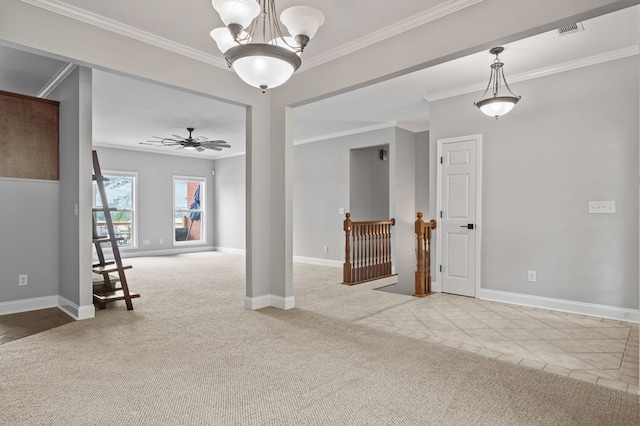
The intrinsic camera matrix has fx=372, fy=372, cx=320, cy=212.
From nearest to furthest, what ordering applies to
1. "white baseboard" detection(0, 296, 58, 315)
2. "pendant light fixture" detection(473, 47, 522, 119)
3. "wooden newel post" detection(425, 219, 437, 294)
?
"pendant light fixture" detection(473, 47, 522, 119) → "white baseboard" detection(0, 296, 58, 315) → "wooden newel post" detection(425, 219, 437, 294)

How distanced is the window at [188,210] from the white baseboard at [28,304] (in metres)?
5.73

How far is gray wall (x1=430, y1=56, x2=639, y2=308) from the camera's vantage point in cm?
382


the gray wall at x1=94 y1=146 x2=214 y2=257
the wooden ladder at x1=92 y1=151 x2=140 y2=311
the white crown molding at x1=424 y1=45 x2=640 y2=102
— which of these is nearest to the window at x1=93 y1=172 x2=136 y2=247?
the gray wall at x1=94 y1=146 x2=214 y2=257

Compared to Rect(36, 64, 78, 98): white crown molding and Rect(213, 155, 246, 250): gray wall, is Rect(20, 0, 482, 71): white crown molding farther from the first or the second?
Rect(213, 155, 246, 250): gray wall

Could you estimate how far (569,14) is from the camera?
87.1 inches

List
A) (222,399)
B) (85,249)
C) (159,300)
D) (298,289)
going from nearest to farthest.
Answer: (222,399) → (85,249) → (159,300) → (298,289)

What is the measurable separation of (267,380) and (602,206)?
12.6ft

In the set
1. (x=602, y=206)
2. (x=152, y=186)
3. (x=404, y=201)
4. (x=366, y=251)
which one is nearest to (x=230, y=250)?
(x=152, y=186)

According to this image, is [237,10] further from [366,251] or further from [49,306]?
[366,251]

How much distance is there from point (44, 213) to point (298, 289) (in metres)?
3.24

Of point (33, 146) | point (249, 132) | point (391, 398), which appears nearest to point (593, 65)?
point (249, 132)

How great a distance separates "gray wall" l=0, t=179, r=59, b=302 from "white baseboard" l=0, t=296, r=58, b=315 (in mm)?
44

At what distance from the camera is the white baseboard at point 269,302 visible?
415cm

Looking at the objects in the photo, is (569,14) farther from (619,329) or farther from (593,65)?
(619,329)
